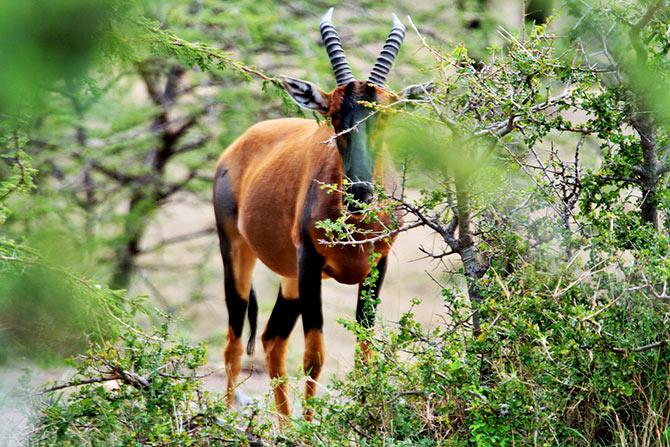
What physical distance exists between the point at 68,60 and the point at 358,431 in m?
2.55

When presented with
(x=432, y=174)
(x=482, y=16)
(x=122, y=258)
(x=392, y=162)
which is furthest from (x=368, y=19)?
(x=432, y=174)

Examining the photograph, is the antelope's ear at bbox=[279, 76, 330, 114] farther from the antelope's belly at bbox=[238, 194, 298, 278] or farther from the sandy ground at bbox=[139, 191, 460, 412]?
the sandy ground at bbox=[139, 191, 460, 412]

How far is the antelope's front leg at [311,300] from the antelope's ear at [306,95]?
894mm

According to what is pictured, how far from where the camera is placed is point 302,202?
7469 millimetres

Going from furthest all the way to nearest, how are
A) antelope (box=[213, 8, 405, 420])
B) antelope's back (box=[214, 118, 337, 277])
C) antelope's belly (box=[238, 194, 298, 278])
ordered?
antelope's belly (box=[238, 194, 298, 278]) → antelope's back (box=[214, 118, 337, 277]) → antelope (box=[213, 8, 405, 420])

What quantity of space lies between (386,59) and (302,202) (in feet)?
3.74

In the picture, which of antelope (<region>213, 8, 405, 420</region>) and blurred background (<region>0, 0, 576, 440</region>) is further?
blurred background (<region>0, 0, 576, 440</region>)

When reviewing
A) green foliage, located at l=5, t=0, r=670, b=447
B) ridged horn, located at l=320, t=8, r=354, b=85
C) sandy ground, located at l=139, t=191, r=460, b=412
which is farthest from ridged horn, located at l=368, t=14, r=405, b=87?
sandy ground, located at l=139, t=191, r=460, b=412

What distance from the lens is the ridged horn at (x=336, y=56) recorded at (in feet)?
24.8

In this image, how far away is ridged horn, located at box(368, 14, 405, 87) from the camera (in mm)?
7609

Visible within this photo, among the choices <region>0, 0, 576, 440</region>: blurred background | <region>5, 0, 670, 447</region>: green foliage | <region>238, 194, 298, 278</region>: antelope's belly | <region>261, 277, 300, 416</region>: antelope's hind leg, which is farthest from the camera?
<region>0, 0, 576, 440</region>: blurred background

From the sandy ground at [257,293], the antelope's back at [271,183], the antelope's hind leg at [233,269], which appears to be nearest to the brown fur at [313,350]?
the antelope's back at [271,183]

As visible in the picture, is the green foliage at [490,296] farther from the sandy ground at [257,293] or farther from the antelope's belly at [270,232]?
the sandy ground at [257,293]

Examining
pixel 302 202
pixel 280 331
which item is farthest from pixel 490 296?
pixel 280 331
